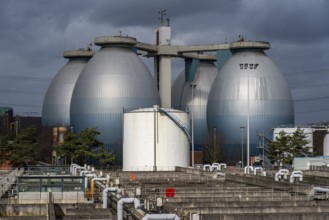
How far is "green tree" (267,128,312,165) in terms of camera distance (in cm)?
12019

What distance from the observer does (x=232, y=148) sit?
14312 cm

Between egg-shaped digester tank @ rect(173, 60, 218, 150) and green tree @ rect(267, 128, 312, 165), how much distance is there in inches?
1318

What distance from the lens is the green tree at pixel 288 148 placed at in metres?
120

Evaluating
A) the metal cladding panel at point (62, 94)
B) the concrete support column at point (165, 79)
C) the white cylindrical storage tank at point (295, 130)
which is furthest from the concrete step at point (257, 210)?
the metal cladding panel at point (62, 94)

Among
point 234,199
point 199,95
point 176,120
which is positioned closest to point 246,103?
point 199,95

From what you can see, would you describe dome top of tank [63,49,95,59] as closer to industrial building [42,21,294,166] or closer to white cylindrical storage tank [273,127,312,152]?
industrial building [42,21,294,166]

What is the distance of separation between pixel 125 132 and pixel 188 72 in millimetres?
66807

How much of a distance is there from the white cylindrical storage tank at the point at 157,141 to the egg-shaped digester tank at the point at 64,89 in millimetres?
68276

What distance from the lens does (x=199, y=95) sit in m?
165

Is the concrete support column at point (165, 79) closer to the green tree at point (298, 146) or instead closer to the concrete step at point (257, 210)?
the green tree at point (298, 146)

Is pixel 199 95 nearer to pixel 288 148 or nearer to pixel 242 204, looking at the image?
pixel 288 148

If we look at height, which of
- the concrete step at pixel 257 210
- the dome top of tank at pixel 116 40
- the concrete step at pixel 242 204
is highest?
the dome top of tank at pixel 116 40

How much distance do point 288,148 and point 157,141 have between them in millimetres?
32037

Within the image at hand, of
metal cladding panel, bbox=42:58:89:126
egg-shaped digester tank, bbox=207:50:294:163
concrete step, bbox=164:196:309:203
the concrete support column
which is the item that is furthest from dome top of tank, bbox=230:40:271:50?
concrete step, bbox=164:196:309:203
